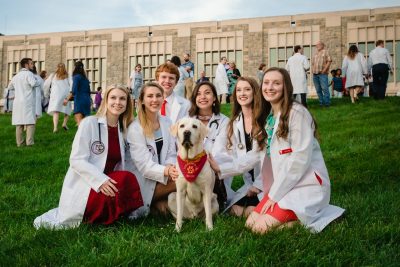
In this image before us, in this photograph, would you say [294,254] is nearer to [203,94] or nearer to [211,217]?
[211,217]

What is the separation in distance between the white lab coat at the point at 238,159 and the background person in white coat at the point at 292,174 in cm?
37

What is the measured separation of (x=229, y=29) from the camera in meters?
25.0

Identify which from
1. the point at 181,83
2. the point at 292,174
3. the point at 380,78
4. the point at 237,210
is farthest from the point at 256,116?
the point at 380,78

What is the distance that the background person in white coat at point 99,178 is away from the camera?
12.7ft

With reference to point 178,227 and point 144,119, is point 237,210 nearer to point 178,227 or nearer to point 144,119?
point 178,227

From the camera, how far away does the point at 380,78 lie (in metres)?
13.3

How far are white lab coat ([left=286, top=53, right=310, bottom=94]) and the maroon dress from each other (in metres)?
9.79

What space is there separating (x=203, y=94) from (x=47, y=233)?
7.26ft

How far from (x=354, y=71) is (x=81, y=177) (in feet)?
38.9

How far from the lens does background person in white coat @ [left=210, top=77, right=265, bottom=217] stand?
417 centimetres

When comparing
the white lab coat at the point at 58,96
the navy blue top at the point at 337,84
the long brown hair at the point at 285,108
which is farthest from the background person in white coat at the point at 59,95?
the navy blue top at the point at 337,84

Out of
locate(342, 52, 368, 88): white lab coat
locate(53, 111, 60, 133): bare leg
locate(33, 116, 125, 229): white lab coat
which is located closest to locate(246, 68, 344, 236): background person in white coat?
locate(33, 116, 125, 229): white lab coat

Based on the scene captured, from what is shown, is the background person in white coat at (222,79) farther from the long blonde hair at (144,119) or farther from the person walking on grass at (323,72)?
the long blonde hair at (144,119)

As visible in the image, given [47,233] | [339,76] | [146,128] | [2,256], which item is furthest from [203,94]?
[339,76]
